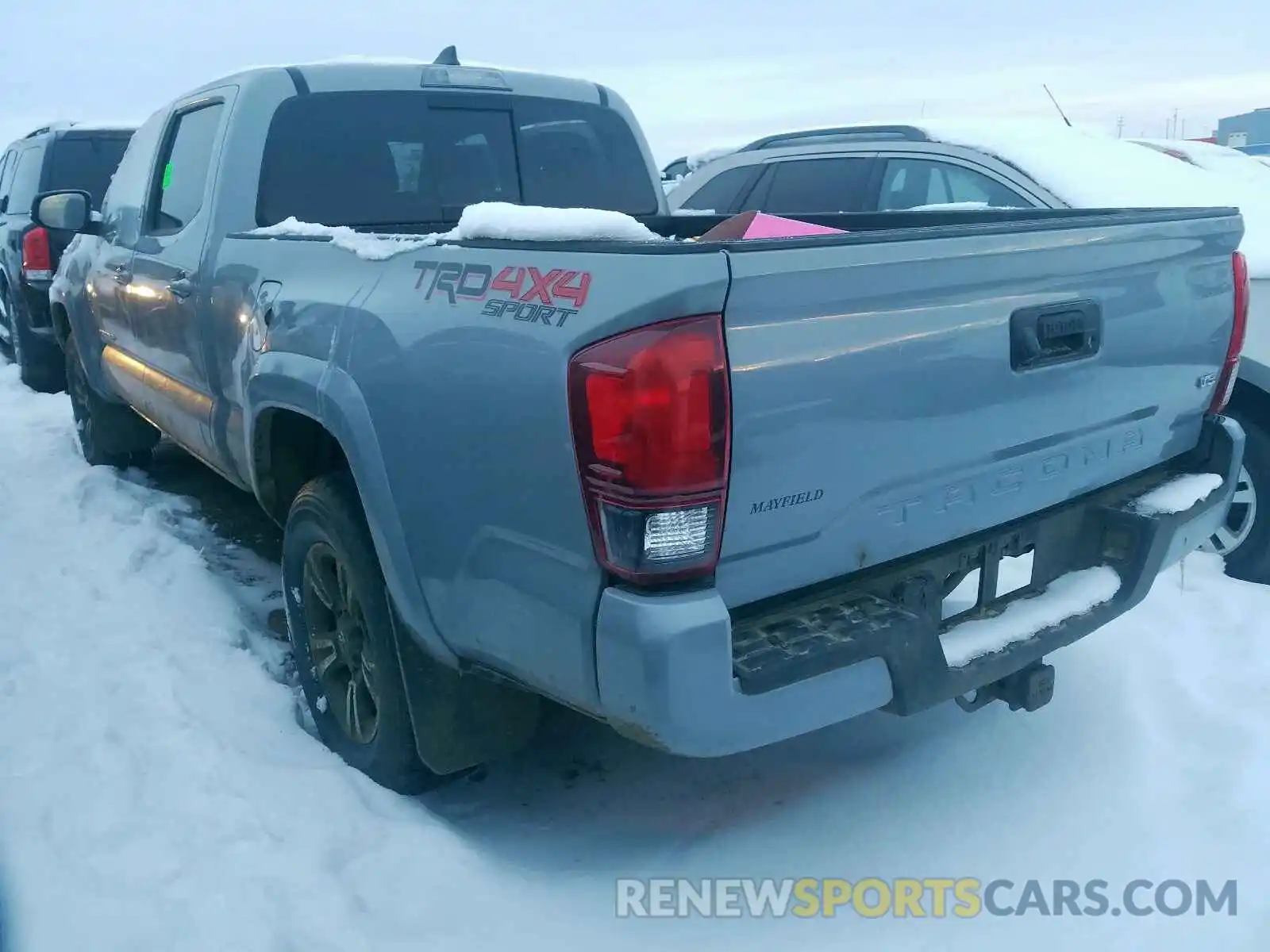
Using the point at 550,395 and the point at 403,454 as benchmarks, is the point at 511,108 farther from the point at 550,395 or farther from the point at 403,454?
the point at 550,395

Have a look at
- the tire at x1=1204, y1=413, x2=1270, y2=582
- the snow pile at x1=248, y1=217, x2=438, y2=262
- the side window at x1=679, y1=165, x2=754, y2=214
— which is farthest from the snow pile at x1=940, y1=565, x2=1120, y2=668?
the side window at x1=679, y1=165, x2=754, y2=214

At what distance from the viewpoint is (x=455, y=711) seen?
2.72 meters

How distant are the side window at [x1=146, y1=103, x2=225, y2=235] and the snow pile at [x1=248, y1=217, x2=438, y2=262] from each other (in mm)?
893

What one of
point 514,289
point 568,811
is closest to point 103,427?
point 568,811

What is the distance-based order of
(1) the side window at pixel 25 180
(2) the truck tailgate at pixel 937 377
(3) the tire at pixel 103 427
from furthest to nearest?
(1) the side window at pixel 25 180, (3) the tire at pixel 103 427, (2) the truck tailgate at pixel 937 377

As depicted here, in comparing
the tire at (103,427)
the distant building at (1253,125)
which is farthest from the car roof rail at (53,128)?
the distant building at (1253,125)

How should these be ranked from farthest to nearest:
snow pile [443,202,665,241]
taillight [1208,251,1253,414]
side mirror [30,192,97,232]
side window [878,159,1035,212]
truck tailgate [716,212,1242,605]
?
side window [878,159,1035,212] < side mirror [30,192,97,232] < taillight [1208,251,1253,414] < snow pile [443,202,665,241] < truck tailgate [716,212,1242,605]

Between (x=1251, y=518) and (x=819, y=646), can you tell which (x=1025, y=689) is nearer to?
(x=819, y=646)

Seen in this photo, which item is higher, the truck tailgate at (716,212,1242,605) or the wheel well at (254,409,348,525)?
the truck tailgate at (716,212,1242,605)

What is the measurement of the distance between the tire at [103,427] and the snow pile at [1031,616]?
492 cm

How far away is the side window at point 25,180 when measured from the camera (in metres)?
8.60

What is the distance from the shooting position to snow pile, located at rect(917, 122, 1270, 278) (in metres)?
4.91

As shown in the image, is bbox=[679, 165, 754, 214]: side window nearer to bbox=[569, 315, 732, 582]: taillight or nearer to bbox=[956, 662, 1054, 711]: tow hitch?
bbox=[956, 662, 1054, 711]: tow hitch

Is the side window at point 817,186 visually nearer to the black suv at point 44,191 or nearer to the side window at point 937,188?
the side window at point 937,188
